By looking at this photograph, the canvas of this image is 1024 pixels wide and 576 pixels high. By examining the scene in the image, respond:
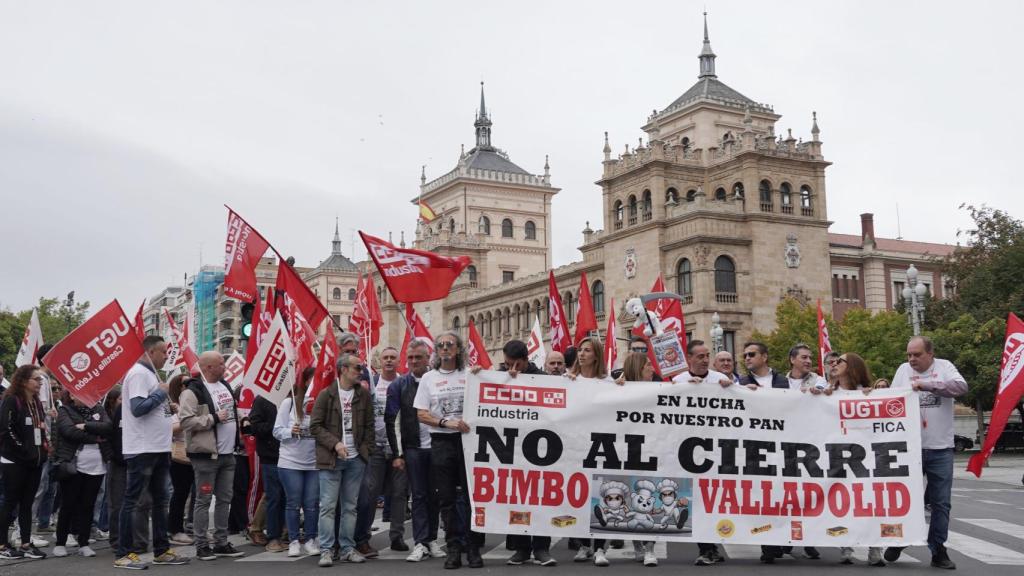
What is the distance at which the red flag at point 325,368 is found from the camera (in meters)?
10.9

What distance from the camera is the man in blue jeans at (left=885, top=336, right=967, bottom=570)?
969cm

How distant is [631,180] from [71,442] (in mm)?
47007

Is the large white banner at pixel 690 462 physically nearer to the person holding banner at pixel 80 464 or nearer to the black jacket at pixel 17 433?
the person holding banner at pixel 80 464

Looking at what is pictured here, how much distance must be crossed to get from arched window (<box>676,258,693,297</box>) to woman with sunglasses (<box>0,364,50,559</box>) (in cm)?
4158

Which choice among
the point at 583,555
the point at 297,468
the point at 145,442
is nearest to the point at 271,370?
the point at 297,468

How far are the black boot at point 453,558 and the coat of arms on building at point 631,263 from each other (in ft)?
145

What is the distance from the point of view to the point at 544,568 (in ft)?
32.0

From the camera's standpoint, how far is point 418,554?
10367 mm

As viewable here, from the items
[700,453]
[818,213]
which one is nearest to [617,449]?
[700,453]

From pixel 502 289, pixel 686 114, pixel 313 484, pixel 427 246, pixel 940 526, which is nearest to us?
pixel 940 526

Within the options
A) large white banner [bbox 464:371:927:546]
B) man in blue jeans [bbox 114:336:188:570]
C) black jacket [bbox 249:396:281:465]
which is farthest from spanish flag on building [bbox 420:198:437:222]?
large white banner [bbox 464:371:927:546]

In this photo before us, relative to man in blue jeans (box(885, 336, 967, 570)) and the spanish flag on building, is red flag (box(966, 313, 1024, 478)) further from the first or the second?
the spanish flag on building

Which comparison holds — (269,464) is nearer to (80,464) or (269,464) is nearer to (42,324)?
(80,464)

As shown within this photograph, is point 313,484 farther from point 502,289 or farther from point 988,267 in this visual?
point 502,289
